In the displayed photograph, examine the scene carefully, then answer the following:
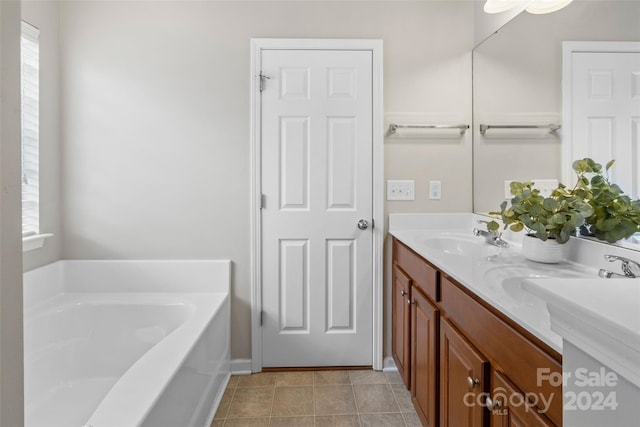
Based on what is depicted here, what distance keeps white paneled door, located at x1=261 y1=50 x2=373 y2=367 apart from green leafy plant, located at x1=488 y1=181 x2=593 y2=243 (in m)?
0.98

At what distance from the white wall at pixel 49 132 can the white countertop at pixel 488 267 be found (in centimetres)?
208

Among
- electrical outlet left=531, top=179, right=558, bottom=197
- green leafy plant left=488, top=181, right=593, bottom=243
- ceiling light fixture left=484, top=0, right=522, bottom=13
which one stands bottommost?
green leafy plant left=488, top=181, right=593, bottom=243

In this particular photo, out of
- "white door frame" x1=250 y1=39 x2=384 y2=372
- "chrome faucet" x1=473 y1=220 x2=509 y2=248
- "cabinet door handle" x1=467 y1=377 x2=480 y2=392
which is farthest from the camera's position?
"white door frame" x1=250 y1=39 x2=384 y2=372

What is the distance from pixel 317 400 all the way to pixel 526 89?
1958 mm

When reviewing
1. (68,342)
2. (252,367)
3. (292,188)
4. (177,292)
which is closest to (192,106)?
(292,188)

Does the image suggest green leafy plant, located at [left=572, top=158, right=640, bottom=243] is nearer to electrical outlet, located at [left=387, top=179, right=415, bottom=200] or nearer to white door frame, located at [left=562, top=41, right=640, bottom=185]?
white door frame, located at [left=562, top=41, right=640, bottom=185]

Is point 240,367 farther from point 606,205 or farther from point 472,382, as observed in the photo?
point 606,205

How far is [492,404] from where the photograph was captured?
40.7 inches

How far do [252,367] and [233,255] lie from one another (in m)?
0.72

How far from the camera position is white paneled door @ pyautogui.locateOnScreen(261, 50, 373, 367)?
2.25 meters

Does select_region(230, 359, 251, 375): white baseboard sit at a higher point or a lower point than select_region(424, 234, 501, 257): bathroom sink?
lower

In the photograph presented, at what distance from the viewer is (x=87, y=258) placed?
90.4 inches

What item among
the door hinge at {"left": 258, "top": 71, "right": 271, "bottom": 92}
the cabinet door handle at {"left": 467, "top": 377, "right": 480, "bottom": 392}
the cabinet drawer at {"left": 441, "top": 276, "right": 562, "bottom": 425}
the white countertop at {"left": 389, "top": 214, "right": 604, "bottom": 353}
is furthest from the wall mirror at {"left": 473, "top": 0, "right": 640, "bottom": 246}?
the door hinge at {"left": 258, "top": 71, "right": 271, "bottom": 92}

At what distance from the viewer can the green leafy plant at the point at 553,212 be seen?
1294 mm
